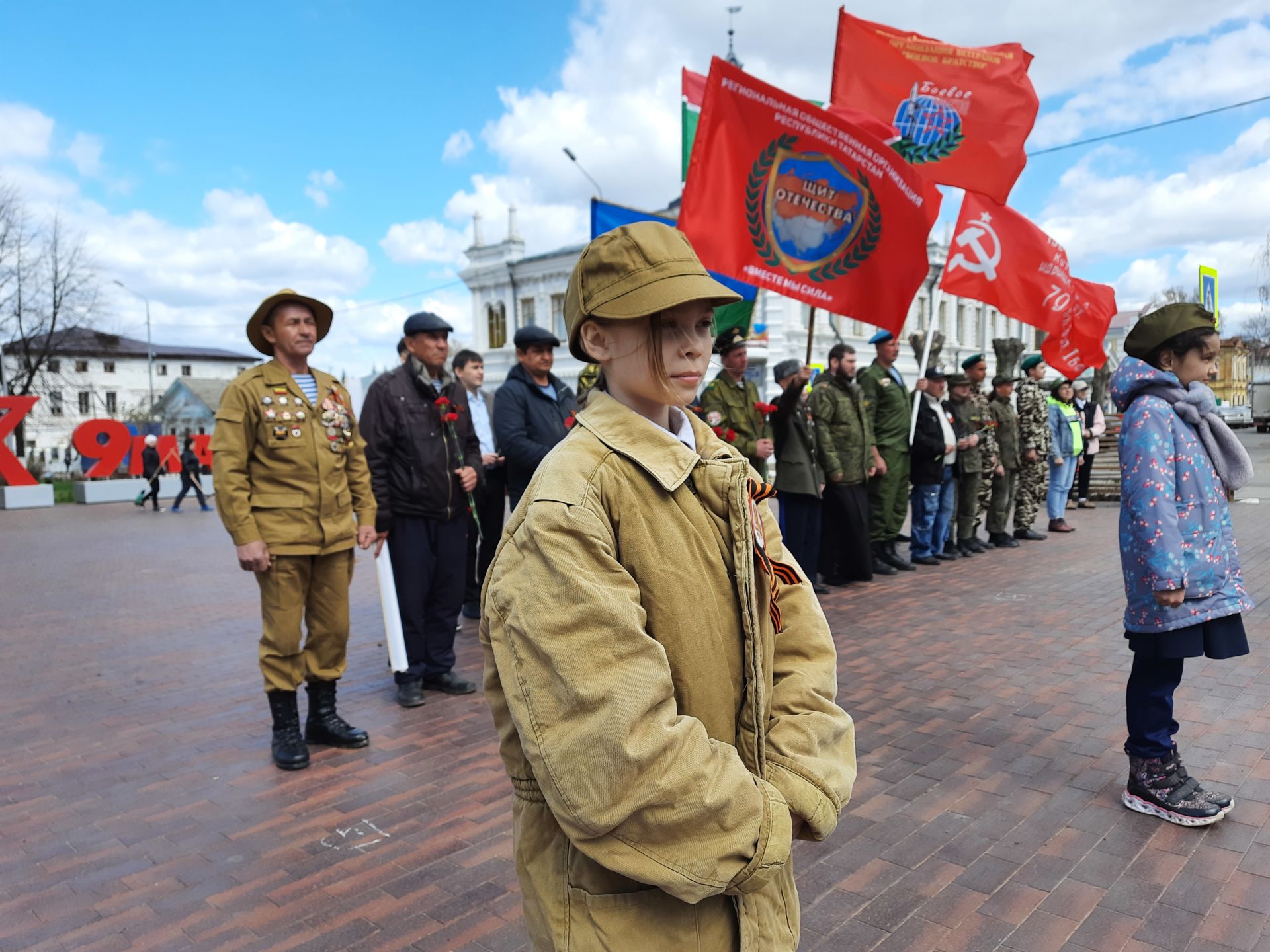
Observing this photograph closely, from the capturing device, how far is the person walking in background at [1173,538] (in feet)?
11.1

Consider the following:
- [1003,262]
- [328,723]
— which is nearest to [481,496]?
[328,723]

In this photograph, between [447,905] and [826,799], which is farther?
[447,905]

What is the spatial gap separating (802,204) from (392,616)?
3748 mm

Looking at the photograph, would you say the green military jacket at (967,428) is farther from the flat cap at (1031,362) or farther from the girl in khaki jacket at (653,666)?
the girl in khaki jacket at (653,666)

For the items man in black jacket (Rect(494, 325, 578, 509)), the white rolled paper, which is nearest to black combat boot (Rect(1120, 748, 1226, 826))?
the white rolled paper

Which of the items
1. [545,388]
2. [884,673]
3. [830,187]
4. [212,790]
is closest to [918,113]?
[830,187]

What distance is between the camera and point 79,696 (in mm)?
5539

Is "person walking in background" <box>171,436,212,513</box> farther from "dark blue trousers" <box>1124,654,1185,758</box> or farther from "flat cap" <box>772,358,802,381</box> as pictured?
"dark blue trousers" <box>1124,654,1185,758</box>

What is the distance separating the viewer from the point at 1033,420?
11.1 metres

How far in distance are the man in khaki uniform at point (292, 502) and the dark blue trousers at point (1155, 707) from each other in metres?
3.59

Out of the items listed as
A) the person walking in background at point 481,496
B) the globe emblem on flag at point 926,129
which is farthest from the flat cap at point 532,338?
the globe emblem on flag at point 926,129

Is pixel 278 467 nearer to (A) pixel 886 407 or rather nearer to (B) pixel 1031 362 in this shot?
(A) pixel 886 407

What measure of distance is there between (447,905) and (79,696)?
12.7ft

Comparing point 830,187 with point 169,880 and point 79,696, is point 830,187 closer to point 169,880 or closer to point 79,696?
point 169,880
